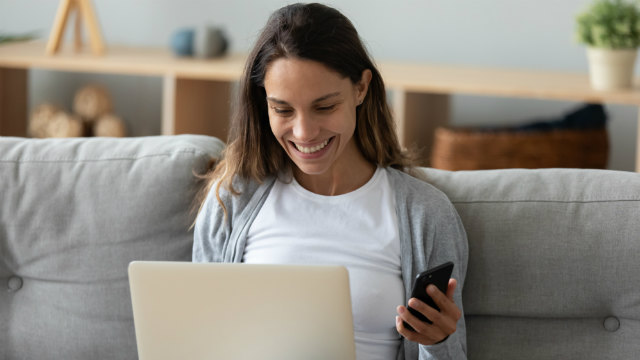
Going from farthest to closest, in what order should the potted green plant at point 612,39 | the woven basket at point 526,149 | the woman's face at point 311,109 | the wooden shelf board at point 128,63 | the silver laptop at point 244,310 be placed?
the wooden shelf board at point 128,63 → the woven basket at point 526,149 → the potted green plant at point 612,39 → the woman's face at point 311,109 → the silver laptop at point 244,310

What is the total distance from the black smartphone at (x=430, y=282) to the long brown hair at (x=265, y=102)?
354 millimetres

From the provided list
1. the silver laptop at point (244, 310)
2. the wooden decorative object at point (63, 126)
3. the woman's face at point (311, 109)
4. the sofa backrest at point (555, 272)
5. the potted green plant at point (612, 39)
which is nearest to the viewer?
the silver laptop at point (244, 310)

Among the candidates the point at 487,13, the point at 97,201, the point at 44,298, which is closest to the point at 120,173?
the point at 97,201

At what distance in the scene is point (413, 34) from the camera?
10.7 ft

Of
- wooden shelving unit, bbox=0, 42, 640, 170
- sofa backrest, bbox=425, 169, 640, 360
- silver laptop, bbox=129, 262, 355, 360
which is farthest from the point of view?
wooden shelving unit, bbox=0, 42, 640, 170

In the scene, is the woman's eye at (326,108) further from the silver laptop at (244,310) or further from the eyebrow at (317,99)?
the silver laptop at (244,310)

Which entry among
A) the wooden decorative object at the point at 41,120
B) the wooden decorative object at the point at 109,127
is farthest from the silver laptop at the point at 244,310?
the wooden decorative object at the point at 41,120

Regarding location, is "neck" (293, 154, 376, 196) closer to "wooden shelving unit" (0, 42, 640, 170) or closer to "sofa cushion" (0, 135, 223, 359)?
"sofa cushion" (0, 135, 223, 359)

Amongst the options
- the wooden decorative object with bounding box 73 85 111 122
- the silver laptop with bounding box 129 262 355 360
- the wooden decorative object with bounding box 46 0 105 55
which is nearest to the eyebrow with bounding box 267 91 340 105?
the silver laptop with bounding box 129 262 355 360

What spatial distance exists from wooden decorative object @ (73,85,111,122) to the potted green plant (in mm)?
1778

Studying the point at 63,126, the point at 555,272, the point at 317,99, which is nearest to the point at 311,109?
the point at 317,99

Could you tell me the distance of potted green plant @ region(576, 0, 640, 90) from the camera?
2531mm

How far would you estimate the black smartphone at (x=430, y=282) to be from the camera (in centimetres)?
125

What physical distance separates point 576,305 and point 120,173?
2.92ft
